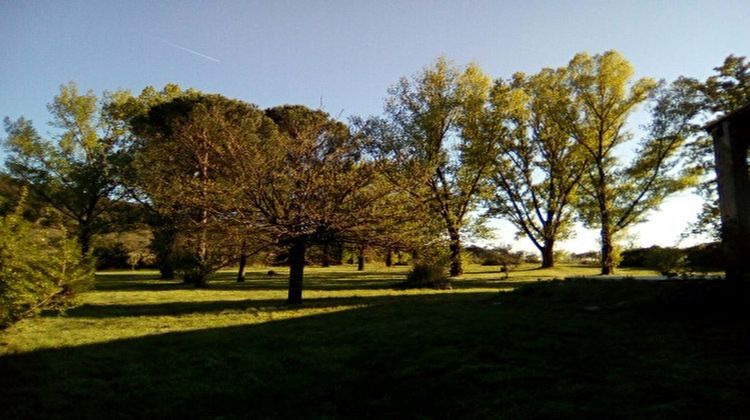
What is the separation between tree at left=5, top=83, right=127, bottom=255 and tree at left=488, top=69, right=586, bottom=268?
28934mm

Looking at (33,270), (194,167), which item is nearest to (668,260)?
(33,270)

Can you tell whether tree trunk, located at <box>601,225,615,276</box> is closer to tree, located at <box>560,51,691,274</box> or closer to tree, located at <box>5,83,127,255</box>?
tree, located at <box>560,51,691,274</box>

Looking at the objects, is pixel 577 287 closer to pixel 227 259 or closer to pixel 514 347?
pixel 514 347

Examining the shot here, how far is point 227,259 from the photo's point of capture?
637 inches

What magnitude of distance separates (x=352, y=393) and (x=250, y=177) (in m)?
9.98

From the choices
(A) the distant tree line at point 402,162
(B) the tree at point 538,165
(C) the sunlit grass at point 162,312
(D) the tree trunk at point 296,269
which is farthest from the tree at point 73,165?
(B) the tree at point 538,165

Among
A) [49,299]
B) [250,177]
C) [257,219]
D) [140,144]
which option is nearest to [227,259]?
[257,219]

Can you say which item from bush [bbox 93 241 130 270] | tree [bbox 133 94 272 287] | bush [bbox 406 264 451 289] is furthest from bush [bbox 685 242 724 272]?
bush [bbox 93 241 130 270]

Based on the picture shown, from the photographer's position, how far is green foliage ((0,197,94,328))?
8234 mm

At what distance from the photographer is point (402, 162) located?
1722 centimetres

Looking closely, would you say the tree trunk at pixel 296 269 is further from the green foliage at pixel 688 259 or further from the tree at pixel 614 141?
the tree at pixel 614 141

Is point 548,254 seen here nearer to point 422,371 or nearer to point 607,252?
point 607,252

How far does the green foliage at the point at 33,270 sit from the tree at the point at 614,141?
99.2 ft

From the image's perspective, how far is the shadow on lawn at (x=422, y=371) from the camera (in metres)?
5.20
